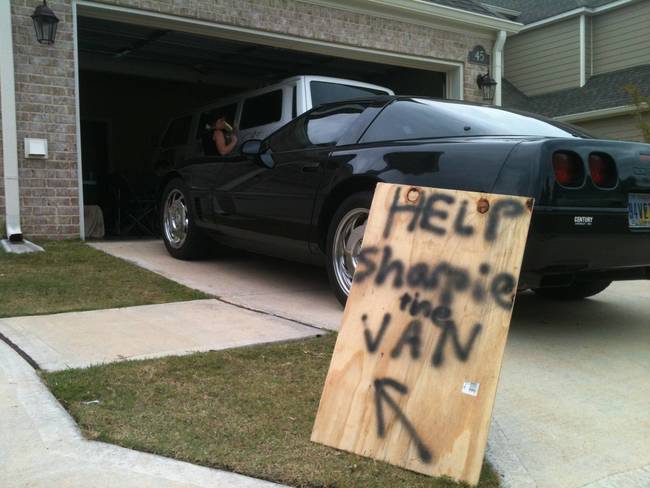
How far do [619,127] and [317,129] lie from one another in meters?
11.0

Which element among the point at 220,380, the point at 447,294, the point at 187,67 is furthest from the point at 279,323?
the point at 187,67

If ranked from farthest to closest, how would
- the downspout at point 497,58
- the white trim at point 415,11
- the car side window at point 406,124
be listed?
the downspout at point 497,58
the white trim at point 415,11
the car side window at point 406,124

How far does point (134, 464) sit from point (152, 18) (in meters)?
7.50

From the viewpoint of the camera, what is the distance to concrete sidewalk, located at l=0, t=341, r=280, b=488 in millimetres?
2129

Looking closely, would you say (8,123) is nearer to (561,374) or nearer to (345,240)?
(345,240)

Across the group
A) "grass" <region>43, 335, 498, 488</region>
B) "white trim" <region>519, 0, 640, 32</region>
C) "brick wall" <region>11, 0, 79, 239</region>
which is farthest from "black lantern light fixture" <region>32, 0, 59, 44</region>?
"white trim" <region>519, 0, 640, 32</region>

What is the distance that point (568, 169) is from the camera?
3445mm

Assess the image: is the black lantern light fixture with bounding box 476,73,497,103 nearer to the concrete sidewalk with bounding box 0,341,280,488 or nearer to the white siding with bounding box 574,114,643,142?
the white siding with bounding box 574,114,643,142

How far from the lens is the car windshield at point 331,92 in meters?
7.33

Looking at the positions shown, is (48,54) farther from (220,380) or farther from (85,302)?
(220,380)

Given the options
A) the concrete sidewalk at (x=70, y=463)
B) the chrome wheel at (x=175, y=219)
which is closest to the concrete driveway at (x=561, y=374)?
the chrome wheel at (x=175, y=219)

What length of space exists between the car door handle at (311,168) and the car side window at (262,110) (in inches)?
118

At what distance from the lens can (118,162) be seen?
51.4 feet

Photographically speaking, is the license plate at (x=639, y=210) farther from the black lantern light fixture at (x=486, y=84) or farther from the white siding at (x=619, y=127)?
the white siding at (x=619, y=127)
